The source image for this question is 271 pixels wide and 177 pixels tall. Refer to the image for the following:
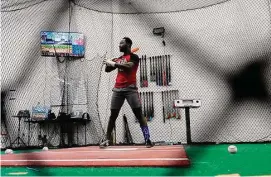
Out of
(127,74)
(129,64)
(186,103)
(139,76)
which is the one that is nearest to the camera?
Result: (129,64)

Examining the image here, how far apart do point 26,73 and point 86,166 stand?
2.14 feet

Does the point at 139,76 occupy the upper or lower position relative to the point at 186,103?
upper

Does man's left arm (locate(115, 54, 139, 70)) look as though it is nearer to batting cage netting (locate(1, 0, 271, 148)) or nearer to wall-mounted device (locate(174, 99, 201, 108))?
batting cage netting (locate(1, 0, 271, 148))

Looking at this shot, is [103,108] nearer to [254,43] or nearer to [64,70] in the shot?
[64,70]

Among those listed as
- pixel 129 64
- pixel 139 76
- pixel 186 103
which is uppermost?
pixel 139 76

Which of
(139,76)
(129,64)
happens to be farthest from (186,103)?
(139,76)

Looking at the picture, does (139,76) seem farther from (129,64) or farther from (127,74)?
(129,64)

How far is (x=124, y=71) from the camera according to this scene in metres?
3.57

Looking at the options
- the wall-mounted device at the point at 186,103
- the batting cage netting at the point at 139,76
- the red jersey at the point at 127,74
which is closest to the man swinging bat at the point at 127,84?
the red jersey at the point at 127,74

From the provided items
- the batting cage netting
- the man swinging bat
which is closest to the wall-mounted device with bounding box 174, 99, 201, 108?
the batting cage netting

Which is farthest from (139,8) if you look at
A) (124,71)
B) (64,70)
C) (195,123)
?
(195,123)

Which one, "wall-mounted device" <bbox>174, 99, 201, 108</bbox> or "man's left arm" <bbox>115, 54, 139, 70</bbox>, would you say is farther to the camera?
"wall-mounted device" <bbox>174, 99, 201, 108</bbox>

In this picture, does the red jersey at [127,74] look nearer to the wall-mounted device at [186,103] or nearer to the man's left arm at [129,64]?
the man's left arm at [129,64]

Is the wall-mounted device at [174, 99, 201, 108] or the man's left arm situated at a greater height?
the man's left arm
